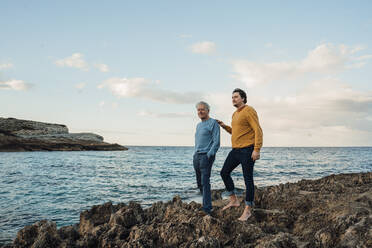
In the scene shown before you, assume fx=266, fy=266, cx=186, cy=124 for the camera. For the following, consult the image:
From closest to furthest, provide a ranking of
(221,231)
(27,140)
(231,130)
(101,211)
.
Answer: (221,231) < (231,130) < (101,211) < (27,140)

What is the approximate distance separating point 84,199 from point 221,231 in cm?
765

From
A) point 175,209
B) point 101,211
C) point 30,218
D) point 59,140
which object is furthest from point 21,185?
point 59,140

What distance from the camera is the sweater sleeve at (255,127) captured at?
4.37 m

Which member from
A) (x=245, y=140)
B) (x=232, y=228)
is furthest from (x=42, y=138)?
(x=232, y=228)

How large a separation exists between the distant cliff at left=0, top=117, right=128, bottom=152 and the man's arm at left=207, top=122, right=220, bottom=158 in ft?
224

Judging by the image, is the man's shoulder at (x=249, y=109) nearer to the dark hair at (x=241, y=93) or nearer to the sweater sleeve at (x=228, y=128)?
the dark hair at (x=241, y=93)

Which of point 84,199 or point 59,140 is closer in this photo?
point 84,199

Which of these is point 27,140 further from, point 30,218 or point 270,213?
point 270,213

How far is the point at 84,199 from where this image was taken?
32.3 ft

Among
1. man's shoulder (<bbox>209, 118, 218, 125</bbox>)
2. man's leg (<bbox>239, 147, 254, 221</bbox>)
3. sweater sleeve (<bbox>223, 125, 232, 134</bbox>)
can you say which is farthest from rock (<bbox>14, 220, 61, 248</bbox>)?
sweater sleeve (<bbox>223, 125, 232, 134</bbox>)

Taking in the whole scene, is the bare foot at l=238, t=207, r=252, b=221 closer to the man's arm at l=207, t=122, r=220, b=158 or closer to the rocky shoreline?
the rocky shoreline

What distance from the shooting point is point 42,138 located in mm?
71375

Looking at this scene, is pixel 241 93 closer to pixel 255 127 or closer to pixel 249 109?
pixel 249 109

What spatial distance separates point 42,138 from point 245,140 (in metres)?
77.7
